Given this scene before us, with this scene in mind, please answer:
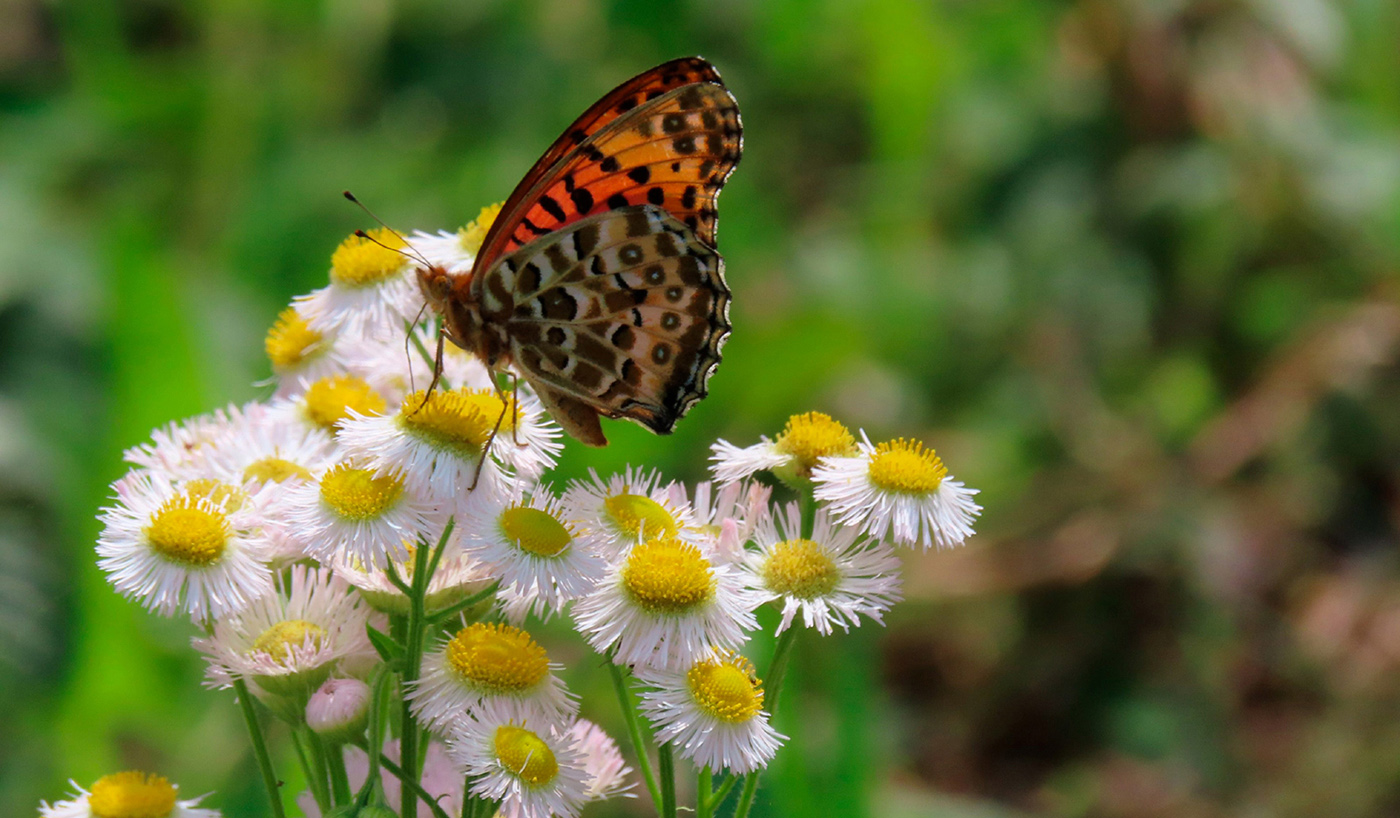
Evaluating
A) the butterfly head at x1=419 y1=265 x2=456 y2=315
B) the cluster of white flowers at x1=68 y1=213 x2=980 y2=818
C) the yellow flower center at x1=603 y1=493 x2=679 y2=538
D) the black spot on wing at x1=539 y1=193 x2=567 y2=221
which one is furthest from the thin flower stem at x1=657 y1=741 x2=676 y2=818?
the black spot on wing at x1=539 y1=193 x2=567 y2=221

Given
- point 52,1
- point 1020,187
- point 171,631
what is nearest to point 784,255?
point 1020,187

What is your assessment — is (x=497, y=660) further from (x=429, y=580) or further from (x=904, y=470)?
(x=904, y=470)

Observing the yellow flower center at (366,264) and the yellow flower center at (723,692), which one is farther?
the yellow flower center at (366,264)

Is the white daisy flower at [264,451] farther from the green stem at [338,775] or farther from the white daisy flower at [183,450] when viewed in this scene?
the green stem at [338,775]

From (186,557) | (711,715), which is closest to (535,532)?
(711,715)

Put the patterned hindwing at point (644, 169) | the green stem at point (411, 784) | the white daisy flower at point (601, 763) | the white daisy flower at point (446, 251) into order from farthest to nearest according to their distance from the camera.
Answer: the white daisy flower at point (446, 251) < the patterned hindwing at point (644, 169) < the white daisy flower at point (601, 763) < the green stem at point (411, 784)

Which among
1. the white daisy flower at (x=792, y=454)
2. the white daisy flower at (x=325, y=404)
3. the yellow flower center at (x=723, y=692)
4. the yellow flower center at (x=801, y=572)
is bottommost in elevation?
the yellow flower center at (x=723, y=692)

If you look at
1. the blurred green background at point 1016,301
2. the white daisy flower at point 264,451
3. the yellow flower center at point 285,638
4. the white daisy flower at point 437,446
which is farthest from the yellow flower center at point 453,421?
the blurred green background at point 1016,301
